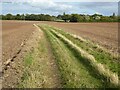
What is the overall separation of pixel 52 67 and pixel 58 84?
10.9ft

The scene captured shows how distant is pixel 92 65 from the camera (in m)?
13.3

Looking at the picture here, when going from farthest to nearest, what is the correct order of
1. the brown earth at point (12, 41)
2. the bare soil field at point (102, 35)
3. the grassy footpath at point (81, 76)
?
the bare soil field at point (102, 35) → the brown earth at point (12, 41) → the grassy footpath at point (81, 76)

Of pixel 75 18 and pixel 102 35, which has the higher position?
pixel 75 18

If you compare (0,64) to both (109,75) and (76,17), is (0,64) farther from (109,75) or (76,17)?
(76,17)

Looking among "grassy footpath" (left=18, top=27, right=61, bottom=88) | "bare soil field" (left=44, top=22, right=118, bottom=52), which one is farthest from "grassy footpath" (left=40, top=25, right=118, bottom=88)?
"bare soil field" (left=44, top=22, right=118, bottom=52)

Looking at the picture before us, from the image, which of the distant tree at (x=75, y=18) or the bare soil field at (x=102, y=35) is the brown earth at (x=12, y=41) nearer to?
the bare soil field at (x=102, y=35)

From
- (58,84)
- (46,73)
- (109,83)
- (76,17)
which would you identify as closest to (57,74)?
(46,73)

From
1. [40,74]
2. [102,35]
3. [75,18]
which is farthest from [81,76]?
[75,18]

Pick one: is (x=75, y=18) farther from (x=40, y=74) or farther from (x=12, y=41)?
(x=40, y=74)

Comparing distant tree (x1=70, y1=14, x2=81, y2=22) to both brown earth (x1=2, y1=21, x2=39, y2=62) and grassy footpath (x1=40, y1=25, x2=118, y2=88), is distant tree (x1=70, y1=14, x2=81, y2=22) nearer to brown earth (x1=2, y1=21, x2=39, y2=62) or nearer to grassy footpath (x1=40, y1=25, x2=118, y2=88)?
brown earth (x1=2, y1=21, x2=39, y2=62)

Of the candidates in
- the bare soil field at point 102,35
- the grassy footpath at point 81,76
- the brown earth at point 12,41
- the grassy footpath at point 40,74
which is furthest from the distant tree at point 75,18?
the grassy footpath at point 81,76

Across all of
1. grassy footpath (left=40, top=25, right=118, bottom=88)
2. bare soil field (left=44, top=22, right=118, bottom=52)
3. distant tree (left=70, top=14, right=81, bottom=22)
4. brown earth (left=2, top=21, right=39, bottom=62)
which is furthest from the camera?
distant tree (left=70, top=14, right=81, bottom=22)

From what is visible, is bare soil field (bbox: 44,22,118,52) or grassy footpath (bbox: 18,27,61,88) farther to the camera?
bare soil field (bbox: 44,22,118,52)

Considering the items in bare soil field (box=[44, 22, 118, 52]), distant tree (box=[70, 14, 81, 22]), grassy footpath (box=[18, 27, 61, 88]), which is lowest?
grassy footpath (box=[18, 27, 61, 88])
